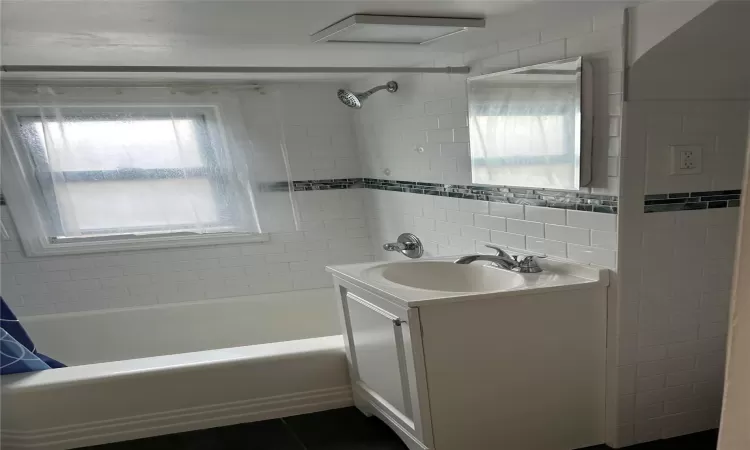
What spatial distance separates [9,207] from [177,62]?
149 centimetres

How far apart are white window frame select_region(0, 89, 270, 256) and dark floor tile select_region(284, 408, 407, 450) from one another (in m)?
1.40

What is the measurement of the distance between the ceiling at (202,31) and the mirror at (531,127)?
8.7 inches

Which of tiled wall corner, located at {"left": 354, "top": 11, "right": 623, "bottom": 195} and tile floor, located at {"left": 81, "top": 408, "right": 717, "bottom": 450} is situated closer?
tiled wall corner, located at {"left": 354, "top": 11, "right": 623, "bottom": 195}

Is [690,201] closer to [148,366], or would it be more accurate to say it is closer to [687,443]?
[687,443]

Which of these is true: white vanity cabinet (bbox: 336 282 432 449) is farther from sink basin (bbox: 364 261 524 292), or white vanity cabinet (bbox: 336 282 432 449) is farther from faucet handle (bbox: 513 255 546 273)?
faucet handle (bbox: 513 255 546 273)

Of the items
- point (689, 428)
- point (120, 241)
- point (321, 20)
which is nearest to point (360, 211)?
point (120, 241)

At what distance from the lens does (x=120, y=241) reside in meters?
3.22

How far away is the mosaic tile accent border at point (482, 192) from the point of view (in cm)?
188

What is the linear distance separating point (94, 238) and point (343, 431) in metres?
1.97

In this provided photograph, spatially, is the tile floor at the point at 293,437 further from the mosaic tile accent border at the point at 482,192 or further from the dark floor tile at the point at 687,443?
the mosaic tile accent border at the point at 482,192

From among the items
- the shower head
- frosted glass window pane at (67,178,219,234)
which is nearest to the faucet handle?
the shower head

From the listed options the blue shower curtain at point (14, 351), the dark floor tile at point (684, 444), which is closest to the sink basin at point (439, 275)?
the dark floor tile at point (684, 444)

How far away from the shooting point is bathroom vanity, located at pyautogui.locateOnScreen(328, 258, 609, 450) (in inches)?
70.4

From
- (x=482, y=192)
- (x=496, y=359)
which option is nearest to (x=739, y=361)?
(x=496, y=359)
